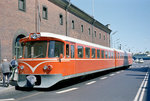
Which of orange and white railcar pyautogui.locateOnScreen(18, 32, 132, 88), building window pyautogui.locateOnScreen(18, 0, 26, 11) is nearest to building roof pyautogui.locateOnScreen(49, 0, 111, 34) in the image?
building window pyautogui.locateOnScreen(18, 0, 26, 11)

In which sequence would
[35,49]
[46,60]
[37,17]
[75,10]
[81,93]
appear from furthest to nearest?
[75,10], [37,17], [35,49], [46,60], [81,93]

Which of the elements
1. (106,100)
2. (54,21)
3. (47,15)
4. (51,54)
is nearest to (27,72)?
(51,54)

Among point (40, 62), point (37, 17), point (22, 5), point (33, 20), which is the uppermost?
point (22, 5)

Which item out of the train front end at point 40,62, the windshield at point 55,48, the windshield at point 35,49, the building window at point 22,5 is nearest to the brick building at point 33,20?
the building window at point 22,5

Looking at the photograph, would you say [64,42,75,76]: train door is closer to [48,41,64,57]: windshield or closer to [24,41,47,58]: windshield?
[48,41,64,57]: windshield

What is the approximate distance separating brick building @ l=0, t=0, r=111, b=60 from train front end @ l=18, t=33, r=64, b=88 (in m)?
1.11

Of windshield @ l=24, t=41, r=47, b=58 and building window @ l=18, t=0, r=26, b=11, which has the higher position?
building window @ l=18, t=0, r=26, b=11

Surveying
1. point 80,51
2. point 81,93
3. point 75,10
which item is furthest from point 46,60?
point 75,10

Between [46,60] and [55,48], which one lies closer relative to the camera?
[46,60]

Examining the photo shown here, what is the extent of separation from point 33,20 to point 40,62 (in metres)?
12.0

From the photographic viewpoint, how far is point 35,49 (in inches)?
395

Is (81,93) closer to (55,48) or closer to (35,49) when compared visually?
(55,48)

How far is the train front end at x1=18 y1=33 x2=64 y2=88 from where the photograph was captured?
9383 millimetres

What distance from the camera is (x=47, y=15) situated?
76.3ft
